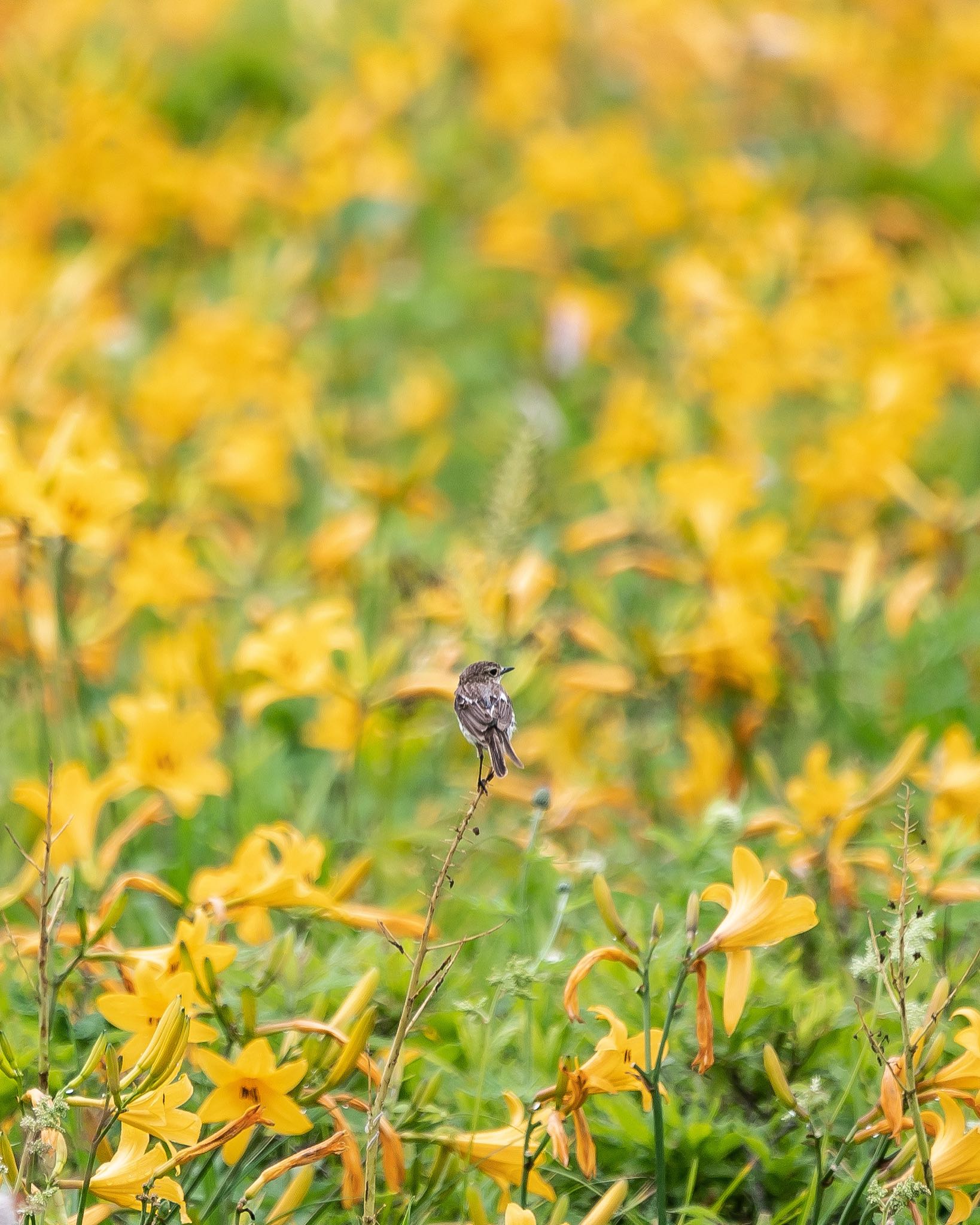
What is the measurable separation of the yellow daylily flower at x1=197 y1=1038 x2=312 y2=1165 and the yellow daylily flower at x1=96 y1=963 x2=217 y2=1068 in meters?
0.05

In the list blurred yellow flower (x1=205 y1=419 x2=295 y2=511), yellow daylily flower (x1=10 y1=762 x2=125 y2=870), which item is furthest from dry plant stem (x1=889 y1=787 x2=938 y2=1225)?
blurred yellow flower (x1=205 y1=419 x2=295 y2=511)

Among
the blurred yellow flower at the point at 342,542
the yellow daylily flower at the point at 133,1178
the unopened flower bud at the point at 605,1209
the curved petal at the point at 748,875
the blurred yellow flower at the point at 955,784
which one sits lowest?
the blurred yellow flower at the point at 342,542

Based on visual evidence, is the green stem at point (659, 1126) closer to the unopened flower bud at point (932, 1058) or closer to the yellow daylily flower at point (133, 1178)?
the unopened flower bud at point (932, 1058)

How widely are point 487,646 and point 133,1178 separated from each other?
0.87 metres

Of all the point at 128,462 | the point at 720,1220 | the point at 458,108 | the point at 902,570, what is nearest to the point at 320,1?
the point at 458,108

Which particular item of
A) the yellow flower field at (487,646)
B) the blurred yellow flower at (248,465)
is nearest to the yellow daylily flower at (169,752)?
the yellow flower field at (487,646)

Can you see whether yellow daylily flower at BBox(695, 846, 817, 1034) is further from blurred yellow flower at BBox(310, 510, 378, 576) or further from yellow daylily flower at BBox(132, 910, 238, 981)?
blurred yellow flower at BBox(310, 510, 378, 576)

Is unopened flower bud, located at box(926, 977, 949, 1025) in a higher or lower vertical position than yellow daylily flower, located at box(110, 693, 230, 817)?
higher

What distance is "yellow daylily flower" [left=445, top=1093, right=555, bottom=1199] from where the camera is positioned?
1.19 meters

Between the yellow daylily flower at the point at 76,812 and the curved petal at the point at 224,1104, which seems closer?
the curved petal at the point at 224,1104

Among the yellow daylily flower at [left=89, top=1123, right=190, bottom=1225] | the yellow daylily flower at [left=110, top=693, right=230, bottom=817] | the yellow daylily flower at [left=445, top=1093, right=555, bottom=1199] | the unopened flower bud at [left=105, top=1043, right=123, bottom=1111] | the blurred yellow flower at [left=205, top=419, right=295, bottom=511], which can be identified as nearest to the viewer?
the unopened flower bud at [left=105, top=1043, right=123, bottom=1111]

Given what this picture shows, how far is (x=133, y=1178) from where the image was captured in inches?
42.7

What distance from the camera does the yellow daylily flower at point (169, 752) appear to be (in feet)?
5.25

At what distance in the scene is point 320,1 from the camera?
521cm
